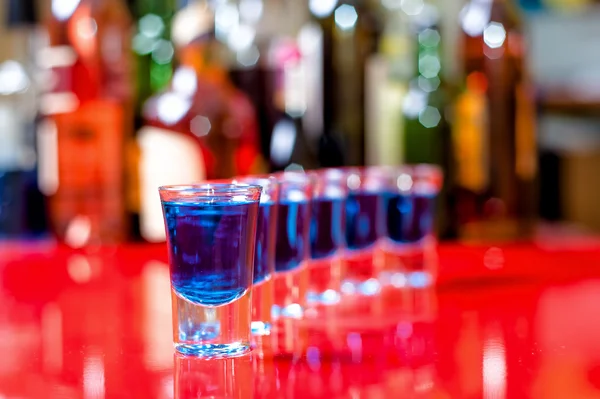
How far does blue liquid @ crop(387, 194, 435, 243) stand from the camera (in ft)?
3.00

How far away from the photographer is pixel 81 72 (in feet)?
5.09

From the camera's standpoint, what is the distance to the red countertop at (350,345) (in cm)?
49

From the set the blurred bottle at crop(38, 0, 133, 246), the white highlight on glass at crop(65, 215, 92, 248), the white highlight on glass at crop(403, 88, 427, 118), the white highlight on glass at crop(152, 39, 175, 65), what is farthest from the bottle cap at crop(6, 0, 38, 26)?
the white highlight on glass at crop(403, 88, 427, 118)

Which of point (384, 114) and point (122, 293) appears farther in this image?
point (384, 114)

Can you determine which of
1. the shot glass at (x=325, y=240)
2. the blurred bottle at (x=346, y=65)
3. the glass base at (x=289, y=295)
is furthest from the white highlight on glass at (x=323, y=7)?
the glass base at (x=289, y=295)

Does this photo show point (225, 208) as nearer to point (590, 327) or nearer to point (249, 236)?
point (249, 236)

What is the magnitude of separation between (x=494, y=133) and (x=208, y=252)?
1.06 metres

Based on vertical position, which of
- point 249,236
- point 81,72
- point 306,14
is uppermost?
point 306,14

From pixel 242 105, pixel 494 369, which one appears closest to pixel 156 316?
pixel 494 369

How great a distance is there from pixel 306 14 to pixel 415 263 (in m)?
0.95

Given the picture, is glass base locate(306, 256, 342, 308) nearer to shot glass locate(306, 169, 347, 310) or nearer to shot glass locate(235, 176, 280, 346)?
shot glass locate(306, 169, 347, 310)

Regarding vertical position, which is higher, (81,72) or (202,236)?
(81,72)

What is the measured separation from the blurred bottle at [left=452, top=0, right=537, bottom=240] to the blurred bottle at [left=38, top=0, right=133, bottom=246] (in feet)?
1.84

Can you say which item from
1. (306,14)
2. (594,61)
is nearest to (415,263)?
(306,14)
